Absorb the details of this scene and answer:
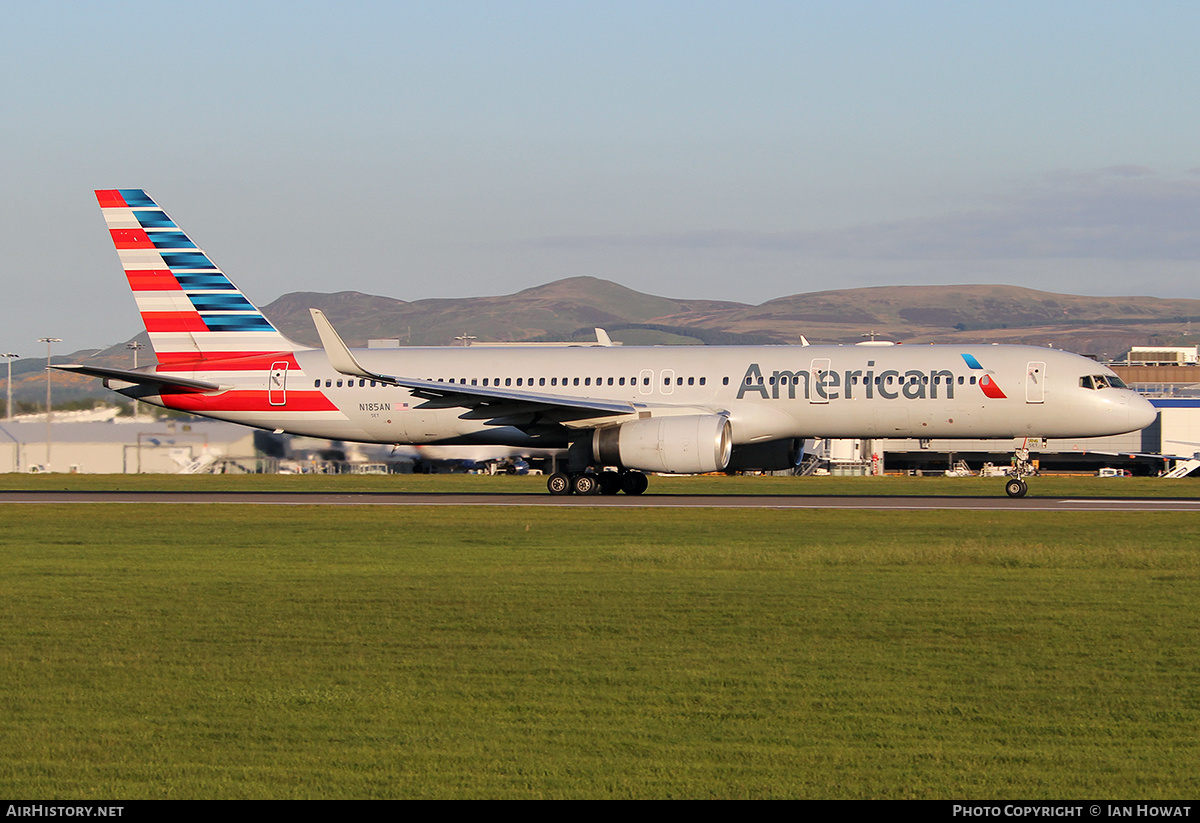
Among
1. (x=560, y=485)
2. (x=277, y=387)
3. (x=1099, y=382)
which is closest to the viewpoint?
(x=1099, y=382)

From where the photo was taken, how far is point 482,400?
3472cm

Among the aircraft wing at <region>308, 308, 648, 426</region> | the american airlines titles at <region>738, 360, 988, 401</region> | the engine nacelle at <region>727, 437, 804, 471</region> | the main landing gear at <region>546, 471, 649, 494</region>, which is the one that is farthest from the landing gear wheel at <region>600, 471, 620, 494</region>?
the american airlines titles at <region>738, 360, 988, 401</region>

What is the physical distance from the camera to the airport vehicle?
112 ft

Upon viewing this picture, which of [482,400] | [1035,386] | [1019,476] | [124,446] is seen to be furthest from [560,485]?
[124,446]

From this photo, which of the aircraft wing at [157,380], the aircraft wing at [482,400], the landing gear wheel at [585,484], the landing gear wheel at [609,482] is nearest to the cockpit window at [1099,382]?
the aircraft wing at [482,400]

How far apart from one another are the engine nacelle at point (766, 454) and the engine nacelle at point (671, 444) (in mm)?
2077

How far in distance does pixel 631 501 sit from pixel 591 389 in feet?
15.3

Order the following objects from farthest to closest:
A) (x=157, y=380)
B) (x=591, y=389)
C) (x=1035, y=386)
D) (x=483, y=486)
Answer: (x=483, y=486)
(x=157, y=380)
(x=591, y=389)
(x=1035, y=386)

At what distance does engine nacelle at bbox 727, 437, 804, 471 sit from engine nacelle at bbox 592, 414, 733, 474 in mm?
2077

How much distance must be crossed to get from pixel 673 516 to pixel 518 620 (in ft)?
49.8

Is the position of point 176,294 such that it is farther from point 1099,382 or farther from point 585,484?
point 1099,382

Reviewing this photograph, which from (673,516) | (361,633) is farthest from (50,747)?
(673,516)

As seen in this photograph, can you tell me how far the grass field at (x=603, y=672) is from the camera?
7.69 metres
